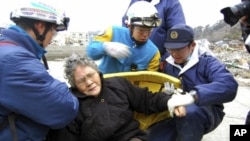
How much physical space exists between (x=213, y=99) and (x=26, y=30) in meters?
1.40

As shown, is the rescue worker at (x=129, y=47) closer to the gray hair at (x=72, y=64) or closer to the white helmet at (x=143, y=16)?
the white helmet at (x=143, y=16)

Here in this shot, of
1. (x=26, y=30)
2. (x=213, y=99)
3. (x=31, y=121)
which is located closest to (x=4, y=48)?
(x=26, y=30)

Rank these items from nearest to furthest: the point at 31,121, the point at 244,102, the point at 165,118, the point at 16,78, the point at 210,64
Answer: the point at 16,78 → the point at 31,121 → the point at 210,64 → the point at 165,118 → the point at 244,102

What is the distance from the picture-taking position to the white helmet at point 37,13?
2057mm

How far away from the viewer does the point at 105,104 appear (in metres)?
2.47

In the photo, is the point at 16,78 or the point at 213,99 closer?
the point at 16,78

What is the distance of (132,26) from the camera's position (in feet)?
9.86

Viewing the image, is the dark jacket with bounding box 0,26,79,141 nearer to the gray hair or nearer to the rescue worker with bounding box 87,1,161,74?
the gray hair

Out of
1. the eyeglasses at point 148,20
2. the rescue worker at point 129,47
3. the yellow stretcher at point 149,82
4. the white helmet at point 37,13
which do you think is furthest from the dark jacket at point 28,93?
the eyeglasses at point 148,20

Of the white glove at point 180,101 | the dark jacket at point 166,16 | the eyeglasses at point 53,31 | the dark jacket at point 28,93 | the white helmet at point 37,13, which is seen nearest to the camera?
the dark jacket at point 28,93

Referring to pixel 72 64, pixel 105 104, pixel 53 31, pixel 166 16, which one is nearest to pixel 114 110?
pixel 105 104

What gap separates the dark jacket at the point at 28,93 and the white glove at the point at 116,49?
955 millimetres

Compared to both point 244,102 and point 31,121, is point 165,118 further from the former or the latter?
point 244,102

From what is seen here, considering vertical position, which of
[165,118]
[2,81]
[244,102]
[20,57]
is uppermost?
[20,57]
